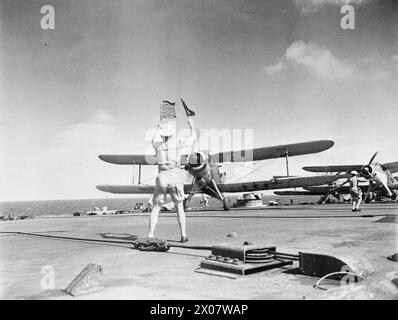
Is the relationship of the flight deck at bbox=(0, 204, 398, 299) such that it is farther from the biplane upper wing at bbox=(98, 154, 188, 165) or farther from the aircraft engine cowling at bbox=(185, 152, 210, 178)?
the biplane upper wing at bbox=(98, 154, 188, 165)

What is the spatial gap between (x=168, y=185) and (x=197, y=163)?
10.3 meters

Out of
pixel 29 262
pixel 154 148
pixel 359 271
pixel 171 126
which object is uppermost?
pixel 171 126

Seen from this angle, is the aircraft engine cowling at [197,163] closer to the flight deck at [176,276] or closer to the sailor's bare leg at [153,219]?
the sailor's bare leg at [153,219]

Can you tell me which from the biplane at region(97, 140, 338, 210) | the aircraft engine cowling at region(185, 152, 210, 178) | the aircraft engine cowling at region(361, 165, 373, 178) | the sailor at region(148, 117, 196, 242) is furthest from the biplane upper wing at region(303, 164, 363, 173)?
the sailor at region(148, 117, 196, 242)

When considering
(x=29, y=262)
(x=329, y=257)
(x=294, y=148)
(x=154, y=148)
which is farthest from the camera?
(x=294, y=148)

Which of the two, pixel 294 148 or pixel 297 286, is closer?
pixel 297 286

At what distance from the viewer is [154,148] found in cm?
523

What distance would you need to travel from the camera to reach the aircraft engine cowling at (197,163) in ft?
50.4

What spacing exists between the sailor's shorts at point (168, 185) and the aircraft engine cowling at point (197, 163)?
1010 cm

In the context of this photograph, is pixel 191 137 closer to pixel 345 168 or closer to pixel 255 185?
pixel 255 185

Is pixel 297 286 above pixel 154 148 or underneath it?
underneath
